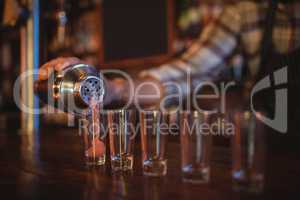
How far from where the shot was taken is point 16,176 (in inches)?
24.0

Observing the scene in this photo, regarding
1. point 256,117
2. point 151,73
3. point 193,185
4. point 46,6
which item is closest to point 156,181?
point 193,185

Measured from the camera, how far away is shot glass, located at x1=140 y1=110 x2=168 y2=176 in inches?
21.9

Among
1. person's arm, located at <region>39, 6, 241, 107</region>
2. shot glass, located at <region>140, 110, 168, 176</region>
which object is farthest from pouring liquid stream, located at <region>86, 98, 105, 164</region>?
person's arm, located at <region>39, 6, 241, 107</region>

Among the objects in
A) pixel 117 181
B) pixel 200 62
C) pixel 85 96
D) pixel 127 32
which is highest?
pixel 127 32

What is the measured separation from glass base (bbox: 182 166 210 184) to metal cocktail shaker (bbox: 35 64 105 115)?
253 millimetres

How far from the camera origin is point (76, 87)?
0.70 m

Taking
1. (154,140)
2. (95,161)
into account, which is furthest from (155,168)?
(95,161)

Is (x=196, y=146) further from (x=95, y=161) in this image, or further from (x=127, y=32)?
(x=127, y=32)

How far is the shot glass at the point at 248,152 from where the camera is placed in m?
0.44

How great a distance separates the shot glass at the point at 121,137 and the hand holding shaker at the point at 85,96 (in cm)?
5

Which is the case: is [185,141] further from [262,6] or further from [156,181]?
[262,6]

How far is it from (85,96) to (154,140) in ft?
0.64

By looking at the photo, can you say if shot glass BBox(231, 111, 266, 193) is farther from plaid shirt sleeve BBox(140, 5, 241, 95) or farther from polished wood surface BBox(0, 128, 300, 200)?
plaid shirt sleeve BBox(140, 5, 241, 95)

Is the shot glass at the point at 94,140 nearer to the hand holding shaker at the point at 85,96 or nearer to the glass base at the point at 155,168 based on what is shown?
the hand holding shaker at the point at 85,96
